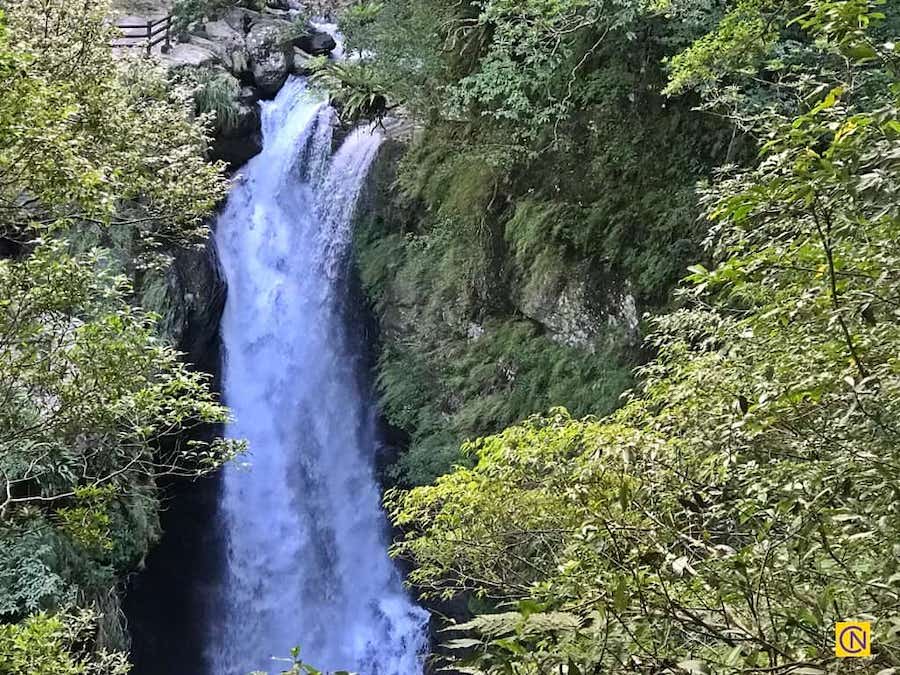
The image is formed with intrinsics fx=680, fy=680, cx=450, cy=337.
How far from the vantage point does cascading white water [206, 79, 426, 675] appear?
11.8 m

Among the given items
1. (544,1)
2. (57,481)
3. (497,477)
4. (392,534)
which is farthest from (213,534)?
(544,1)

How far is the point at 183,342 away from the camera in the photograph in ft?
40.5

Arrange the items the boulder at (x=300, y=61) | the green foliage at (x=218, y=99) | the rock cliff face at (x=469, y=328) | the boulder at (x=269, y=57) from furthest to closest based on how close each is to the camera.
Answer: the boulder at (x=300, y=61)
the boulder at (x=269, y=57)
the green foliage at (x=218, y=99)
the rock cliff face at (x=469, y=328)

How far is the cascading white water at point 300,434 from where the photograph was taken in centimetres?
1180

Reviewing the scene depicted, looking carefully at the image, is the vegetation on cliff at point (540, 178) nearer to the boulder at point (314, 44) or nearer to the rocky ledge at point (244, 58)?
the rocky ledge at point (244, 58)

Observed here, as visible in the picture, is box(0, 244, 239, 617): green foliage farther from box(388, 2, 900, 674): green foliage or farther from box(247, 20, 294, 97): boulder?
box(247, 20, 294, 97): boulder

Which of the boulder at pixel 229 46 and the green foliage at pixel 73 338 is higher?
the boulder at pixel 229 46

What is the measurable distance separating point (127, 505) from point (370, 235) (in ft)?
23.5

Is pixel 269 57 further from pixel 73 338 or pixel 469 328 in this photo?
pixel 73 338

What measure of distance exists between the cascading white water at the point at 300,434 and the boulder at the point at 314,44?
3.42 meters

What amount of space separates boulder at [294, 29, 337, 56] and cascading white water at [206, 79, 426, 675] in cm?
342

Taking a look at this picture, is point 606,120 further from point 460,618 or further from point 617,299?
point 460,618

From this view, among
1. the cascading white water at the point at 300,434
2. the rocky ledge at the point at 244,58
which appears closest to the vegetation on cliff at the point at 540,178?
the cascading white water at the point at 300,434

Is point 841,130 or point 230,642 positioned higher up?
point 841,130
